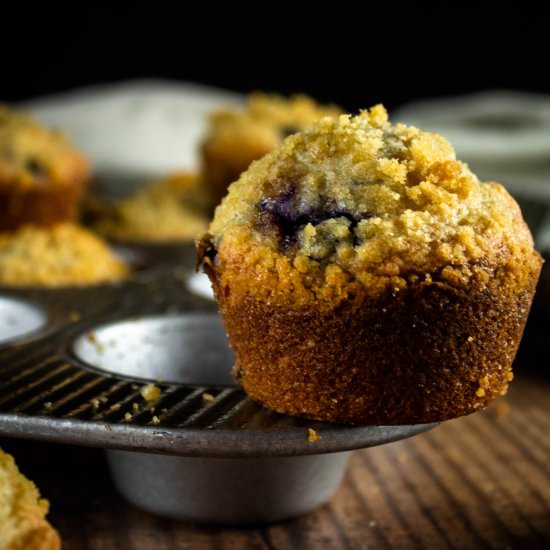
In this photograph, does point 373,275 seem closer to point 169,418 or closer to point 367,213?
point 367,213

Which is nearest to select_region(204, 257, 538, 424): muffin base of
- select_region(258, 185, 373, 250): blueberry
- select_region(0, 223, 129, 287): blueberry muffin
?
select_region(258, 185, 373, 250): blueberry

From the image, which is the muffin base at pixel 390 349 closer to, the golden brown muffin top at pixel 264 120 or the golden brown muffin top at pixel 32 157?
the golden brown muffin top at pixel 32 157

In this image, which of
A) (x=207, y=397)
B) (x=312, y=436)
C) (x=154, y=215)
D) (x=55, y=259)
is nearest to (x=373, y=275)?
(x=312, y=436)

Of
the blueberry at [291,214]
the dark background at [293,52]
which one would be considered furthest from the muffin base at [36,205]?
the dark background at [293,52]

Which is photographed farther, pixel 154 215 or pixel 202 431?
pixel 154 215

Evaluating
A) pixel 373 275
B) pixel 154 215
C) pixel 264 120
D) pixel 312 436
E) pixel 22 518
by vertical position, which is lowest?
pixel 154 215

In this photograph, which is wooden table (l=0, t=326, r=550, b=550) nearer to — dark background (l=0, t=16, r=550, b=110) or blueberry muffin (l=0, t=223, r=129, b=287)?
blueberry muffin (l=0, t=223, r=129, b=287)

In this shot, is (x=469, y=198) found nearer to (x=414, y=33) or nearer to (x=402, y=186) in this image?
(x=402, y=186)

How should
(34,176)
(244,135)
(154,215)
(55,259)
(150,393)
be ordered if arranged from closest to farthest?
(150,393), (55,259), (34,176), (154,215), (244,135)
